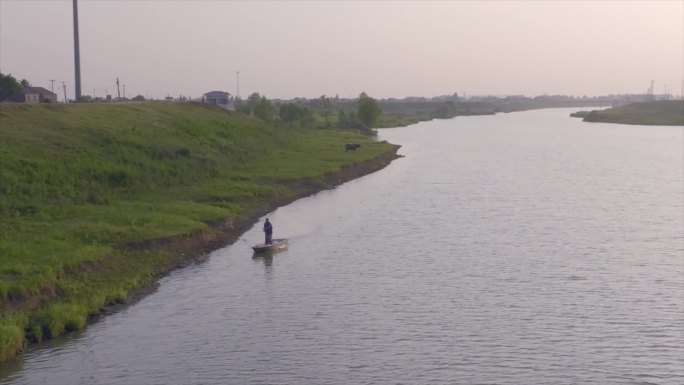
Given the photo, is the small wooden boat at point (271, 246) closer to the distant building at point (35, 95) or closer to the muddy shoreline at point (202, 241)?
the muddy shoreline at point (202, 241)

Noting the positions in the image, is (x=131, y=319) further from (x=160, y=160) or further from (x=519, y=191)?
(x=519, y=191)

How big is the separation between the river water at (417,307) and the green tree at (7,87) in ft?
126

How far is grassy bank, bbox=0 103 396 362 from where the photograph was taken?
27.2 meters

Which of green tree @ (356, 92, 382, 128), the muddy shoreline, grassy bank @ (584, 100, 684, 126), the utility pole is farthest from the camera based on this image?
grassy bank @ (584, 100, 684, 126)

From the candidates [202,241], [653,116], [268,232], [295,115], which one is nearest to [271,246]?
[268,232]

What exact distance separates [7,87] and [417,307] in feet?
198

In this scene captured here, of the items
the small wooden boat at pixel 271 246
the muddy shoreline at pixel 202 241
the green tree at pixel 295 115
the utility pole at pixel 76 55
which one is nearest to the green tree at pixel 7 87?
the utility pole at pixel 76 55

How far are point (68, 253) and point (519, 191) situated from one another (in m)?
36.1

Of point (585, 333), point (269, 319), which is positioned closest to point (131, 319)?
point (269, 319)

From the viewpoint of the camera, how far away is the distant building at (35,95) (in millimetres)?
79125

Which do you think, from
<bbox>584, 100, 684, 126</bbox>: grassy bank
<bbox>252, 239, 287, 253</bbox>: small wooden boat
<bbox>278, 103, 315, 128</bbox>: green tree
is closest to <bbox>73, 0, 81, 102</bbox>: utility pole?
<bbox>252, 239, 287, 253</bbox>: small wooden boat

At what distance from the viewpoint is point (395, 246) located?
38.2 m

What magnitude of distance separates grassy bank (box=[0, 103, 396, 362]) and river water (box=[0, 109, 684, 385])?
4.79 ft

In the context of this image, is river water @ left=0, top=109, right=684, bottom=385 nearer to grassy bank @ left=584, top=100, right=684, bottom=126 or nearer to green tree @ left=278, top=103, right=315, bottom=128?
green tree @ left=278, top=103, right=315, bottom=128
